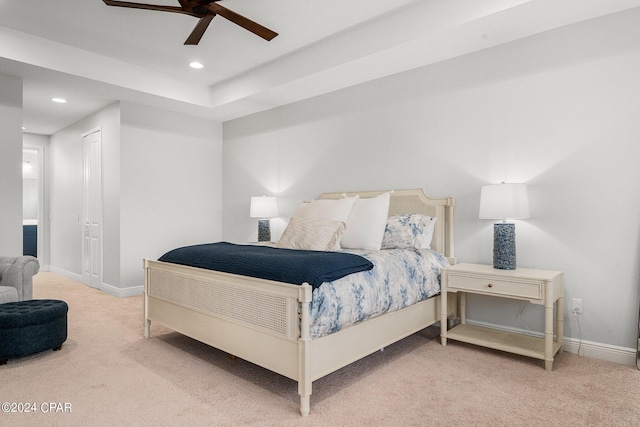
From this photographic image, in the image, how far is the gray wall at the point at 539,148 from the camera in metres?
2.70

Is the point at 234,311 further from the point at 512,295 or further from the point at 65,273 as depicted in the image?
the point at 65,273

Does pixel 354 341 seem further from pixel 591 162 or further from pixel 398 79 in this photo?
pixel 398 79

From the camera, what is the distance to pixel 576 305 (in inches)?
113

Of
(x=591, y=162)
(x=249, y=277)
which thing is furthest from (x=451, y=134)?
(x=249, y=277)

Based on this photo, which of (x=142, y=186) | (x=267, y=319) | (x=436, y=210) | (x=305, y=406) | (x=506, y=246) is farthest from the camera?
(x=142, y=186)

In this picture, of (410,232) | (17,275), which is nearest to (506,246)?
(410,232)

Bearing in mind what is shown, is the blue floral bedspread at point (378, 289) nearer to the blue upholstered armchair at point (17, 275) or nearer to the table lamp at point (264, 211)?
the table lamp at point (264, 211)

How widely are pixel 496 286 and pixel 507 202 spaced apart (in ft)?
2.01

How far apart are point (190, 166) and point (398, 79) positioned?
3137mm

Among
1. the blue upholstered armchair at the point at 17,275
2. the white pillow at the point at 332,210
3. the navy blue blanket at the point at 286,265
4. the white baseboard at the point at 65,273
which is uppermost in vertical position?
the white pillow at the point at 332,210

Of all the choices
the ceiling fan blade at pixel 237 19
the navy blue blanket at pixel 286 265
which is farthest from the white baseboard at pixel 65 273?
the ceiling fan blade at pixel 237 19

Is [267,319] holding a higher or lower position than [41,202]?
lower

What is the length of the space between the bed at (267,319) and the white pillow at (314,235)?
72 centimetres

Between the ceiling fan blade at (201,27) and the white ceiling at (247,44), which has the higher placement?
the white ceiling at (247,44)
